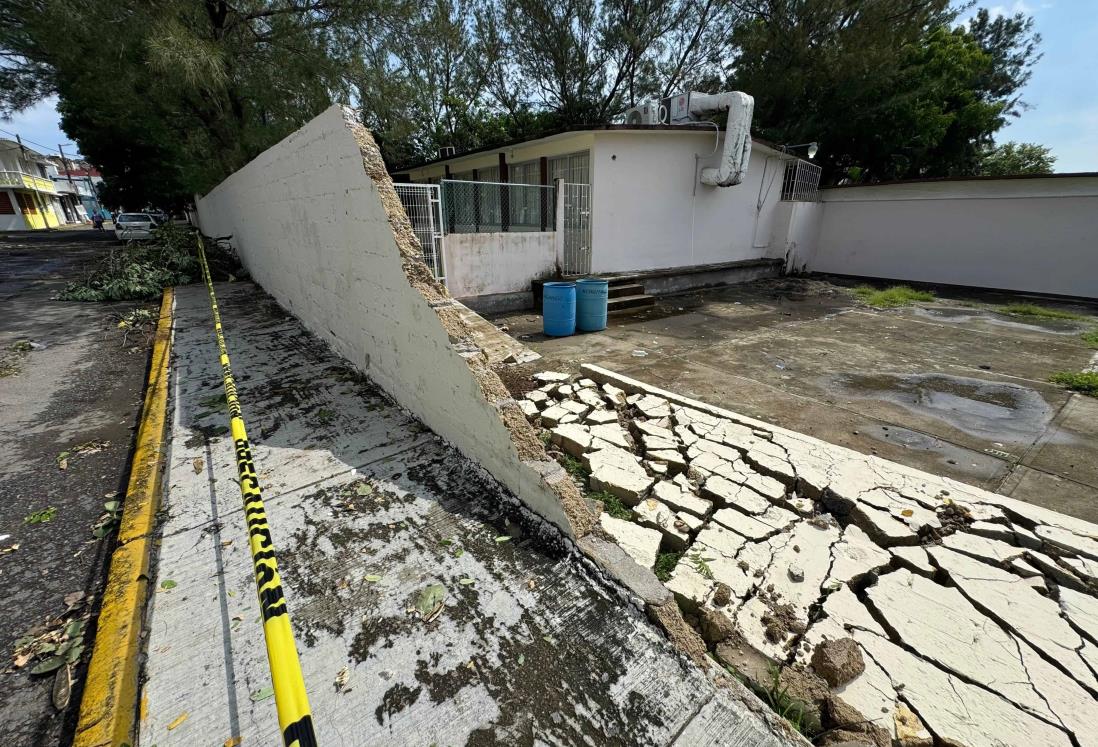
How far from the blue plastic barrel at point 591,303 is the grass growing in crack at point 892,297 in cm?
679

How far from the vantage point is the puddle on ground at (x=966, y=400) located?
418 cm

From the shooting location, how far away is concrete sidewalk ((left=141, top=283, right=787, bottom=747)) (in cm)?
160

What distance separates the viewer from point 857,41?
44.9 feet

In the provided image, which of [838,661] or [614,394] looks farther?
[614,394]

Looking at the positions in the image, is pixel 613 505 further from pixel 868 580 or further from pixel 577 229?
pixel 577 229

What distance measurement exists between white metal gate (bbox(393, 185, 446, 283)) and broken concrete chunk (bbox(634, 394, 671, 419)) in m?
4.71

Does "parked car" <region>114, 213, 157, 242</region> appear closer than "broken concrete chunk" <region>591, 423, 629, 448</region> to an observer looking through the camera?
No

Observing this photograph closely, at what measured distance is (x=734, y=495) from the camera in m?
2.95

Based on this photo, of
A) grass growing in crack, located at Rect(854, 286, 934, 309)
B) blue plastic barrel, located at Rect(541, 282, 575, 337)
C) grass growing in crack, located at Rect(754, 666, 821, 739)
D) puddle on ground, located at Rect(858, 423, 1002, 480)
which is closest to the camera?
grass growing in crack, located at Rect(754, 666, 821, 739)

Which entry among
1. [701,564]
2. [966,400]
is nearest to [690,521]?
[701,564]

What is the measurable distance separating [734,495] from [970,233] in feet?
47.3

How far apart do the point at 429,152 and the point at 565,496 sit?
22.6 m

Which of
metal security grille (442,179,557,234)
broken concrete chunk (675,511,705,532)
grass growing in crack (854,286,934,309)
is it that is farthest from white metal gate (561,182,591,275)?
broken concrete chunk (675,511,705,532)

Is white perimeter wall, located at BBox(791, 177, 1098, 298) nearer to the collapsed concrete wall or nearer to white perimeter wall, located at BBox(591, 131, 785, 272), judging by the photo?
white perimeter wall, located at BBox(591, 131, 785, 272)
